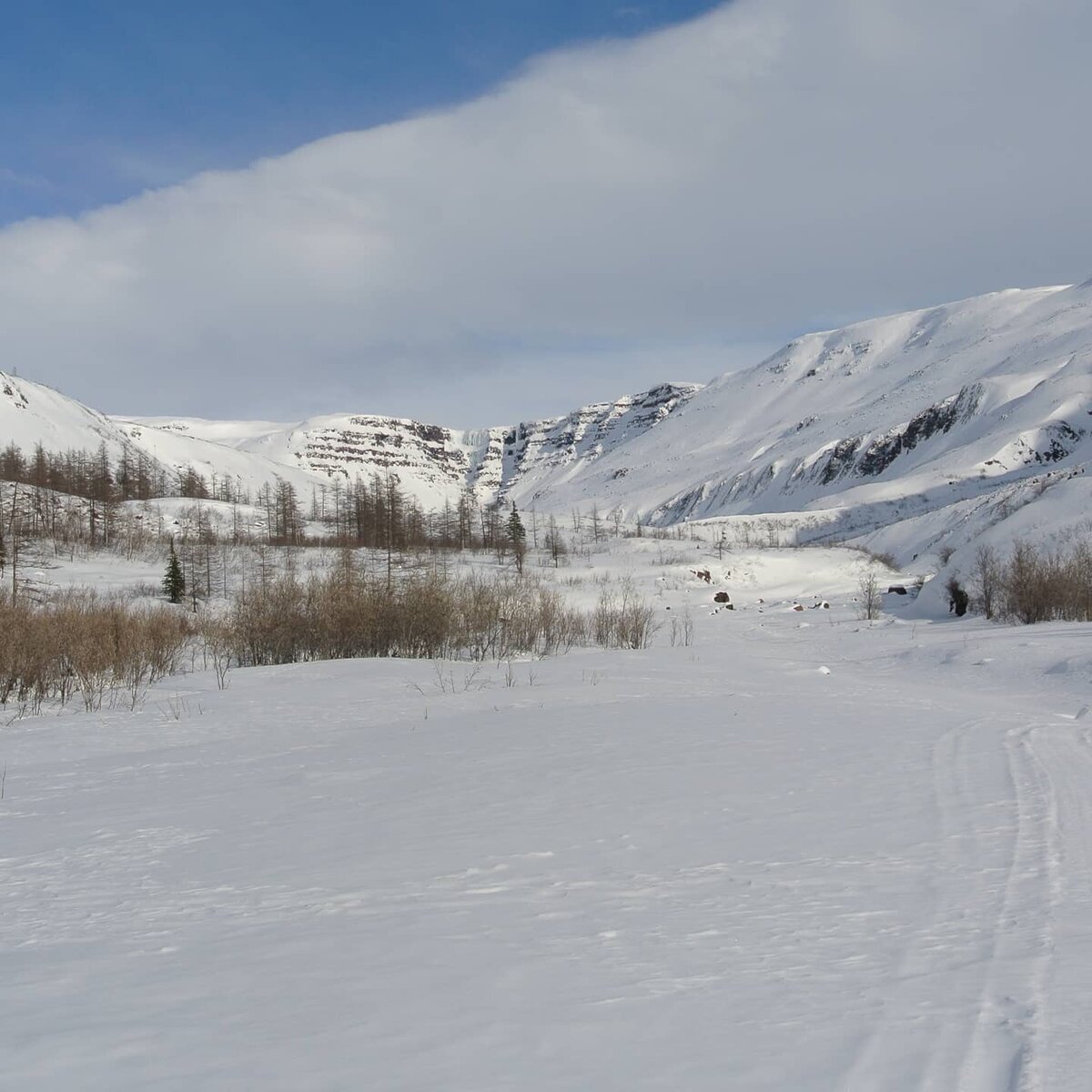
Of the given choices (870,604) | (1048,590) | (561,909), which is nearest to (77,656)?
(561,909)

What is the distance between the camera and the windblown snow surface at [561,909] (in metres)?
2.87

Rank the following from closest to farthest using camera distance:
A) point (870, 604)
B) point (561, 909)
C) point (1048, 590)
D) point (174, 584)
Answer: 1. point (561, 909)
2. point (1048, 590)
3. point (870, 604)
4. point (174, 584)

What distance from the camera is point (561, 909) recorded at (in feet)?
14.5

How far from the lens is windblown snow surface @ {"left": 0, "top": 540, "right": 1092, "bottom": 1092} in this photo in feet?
9.41

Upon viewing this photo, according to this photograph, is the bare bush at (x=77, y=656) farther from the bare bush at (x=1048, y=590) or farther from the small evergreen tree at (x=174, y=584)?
the bare bush at (x=1048, y=590)

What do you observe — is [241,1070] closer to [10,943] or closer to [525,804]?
[10,943]

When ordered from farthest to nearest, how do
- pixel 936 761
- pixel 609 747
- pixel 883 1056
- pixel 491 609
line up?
pixel 491 609
pixel 609 747
pixel 936 761
pixel 883 1056

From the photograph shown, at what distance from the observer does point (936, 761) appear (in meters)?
8.09

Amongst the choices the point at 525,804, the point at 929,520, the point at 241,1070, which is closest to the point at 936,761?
the point at 525,804

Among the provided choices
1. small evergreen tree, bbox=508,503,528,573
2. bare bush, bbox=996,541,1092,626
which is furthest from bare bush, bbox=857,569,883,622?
small evergreen tree, bbox=508,503,528,573

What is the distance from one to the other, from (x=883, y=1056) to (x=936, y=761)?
19.4 ft

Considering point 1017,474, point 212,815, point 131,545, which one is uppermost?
point 1017,474

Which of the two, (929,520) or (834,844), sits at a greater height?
(929,520)

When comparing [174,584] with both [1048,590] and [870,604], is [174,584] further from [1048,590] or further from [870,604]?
[1048,590]
